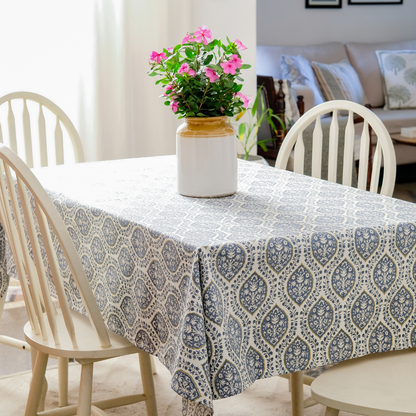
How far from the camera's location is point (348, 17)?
18.9 ft

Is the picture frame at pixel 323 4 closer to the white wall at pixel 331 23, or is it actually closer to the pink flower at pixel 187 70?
the white wall at pixel 331 23

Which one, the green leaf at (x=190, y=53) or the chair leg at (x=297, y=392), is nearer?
the green leaf at (x=190, y=53)

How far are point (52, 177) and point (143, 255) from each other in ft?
1.91

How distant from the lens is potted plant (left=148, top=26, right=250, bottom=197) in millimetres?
1271

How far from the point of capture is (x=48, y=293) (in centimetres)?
120

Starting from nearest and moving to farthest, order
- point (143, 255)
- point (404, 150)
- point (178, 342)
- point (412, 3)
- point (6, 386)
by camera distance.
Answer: point (178, 342) < point (143, 255) < point (6, 386) < point (404, 150) < point (412, 3)

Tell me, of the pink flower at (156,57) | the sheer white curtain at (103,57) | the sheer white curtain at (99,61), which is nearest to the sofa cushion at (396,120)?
the sheer white curtain at (103,57)

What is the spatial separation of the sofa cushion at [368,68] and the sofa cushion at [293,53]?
0.28 ft

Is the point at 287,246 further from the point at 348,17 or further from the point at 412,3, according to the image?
the point at 412,3

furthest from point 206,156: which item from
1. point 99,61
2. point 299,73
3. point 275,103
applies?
point 299,73

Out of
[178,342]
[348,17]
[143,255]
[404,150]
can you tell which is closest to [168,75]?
[143,255]

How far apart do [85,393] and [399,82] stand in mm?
4562

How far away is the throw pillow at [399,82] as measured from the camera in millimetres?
5188

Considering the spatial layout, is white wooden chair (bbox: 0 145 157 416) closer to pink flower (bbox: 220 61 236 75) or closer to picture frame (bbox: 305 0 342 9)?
pink flower (bbox: 220 61 236 75)
